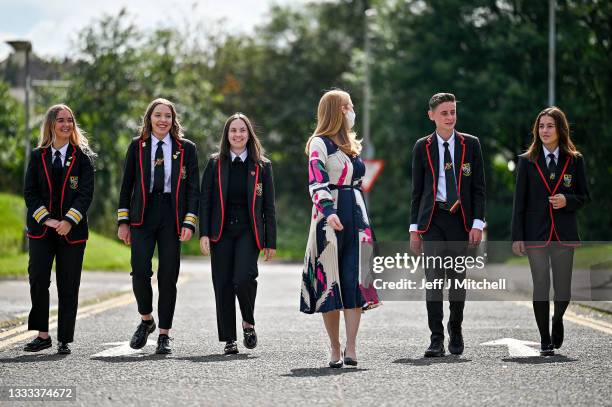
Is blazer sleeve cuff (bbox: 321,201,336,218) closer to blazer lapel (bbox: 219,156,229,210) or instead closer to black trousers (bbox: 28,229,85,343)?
blazer lapel (bbox: 219,156,229,210)

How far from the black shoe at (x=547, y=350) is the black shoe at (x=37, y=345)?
385 cm

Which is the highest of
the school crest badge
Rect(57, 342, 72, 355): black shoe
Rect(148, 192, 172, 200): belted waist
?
the school crest badge

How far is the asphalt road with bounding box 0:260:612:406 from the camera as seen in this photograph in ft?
22.7

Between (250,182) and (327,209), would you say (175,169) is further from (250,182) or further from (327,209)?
(327,209)

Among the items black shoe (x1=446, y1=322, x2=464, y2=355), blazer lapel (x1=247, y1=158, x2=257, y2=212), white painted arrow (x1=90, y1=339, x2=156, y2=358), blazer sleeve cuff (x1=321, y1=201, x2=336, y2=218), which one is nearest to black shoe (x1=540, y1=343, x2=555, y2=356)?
black shoe (x1=446, y1=322, x2=464, y2=355)

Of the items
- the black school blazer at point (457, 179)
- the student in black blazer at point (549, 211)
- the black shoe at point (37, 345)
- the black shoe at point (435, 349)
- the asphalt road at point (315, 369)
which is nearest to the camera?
the asphalt road at point (315, 369)

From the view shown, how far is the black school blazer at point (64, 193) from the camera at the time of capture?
9.16 meters

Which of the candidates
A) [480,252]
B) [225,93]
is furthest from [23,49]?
[225,93]

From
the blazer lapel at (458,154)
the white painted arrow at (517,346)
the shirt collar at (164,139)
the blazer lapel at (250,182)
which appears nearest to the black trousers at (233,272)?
the blazer lapel at (250,182)

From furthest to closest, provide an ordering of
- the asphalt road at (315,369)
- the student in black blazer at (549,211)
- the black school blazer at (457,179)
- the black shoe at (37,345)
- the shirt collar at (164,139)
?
the shirt collar at (164,139) → the student in black blazer at (549,211) → the black shoe at (37,345) → the black school blazer at (457,179) → the asphalt road at (315,369)

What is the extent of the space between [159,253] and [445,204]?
2.24 meters

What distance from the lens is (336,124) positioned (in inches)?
331

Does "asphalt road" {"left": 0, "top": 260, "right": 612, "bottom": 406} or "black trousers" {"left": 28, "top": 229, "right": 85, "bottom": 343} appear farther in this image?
"black trousers" {"left": 28, "top": 229, "right": 85, "bottom": 343}

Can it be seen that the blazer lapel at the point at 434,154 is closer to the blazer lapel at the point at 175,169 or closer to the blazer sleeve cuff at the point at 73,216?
the blazer lapel at the point at 175,169
